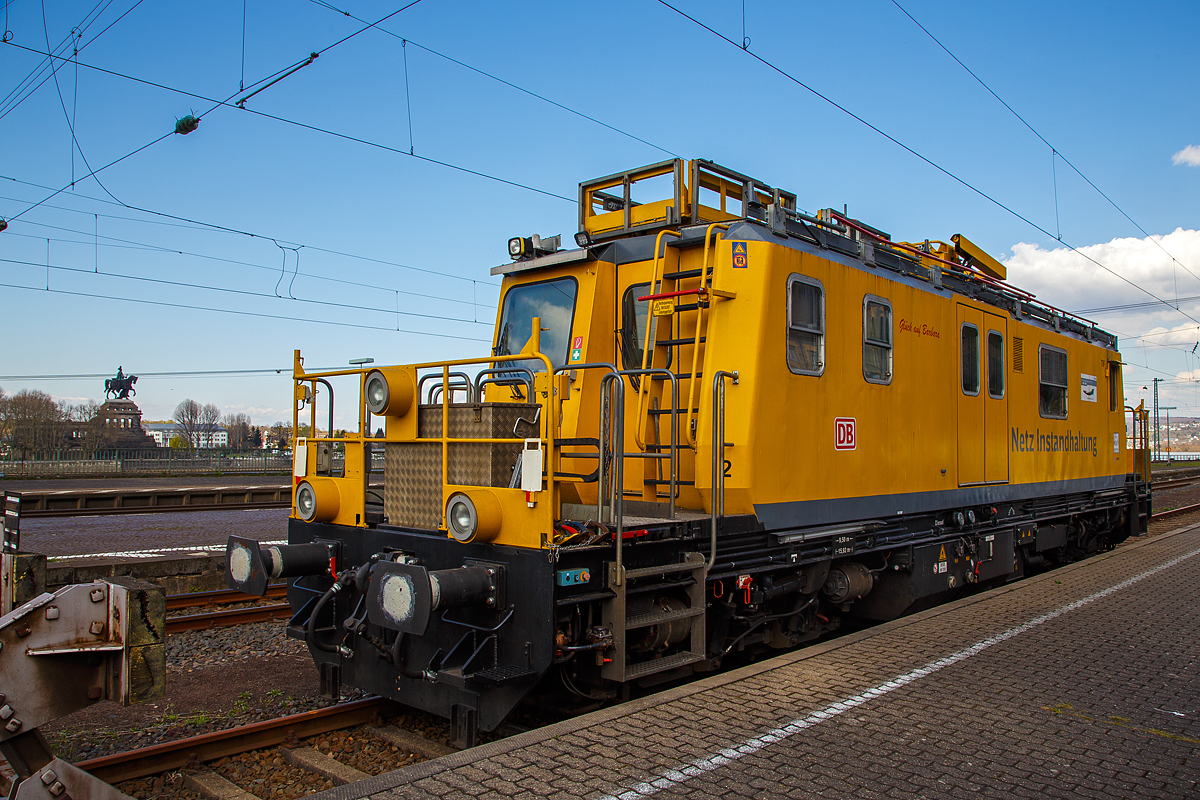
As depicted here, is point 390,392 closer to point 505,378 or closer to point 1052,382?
point 505,378

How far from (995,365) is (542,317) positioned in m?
5.69

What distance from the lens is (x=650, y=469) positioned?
6457 mm

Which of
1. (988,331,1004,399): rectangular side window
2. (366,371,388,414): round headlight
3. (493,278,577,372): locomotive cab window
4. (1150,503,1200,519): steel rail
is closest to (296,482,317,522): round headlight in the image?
(366,371,388,414): round headlight

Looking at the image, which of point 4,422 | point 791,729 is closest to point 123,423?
point 4,422

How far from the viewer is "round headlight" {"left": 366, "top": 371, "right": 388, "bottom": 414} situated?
5.42 meters

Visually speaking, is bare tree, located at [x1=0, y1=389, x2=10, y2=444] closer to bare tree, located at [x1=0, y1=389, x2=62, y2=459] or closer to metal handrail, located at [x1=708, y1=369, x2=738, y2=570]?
bare tree, located at [x1=0, y1=389, x2=62, y2=459]

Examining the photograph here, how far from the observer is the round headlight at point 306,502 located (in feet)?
20.0

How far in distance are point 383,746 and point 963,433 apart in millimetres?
6578

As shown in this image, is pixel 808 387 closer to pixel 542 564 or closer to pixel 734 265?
pixel 734 265

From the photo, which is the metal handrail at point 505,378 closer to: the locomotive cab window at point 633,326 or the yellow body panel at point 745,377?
the yellow body panel at point 745,377

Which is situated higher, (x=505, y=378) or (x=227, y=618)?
(x=505, y=378)

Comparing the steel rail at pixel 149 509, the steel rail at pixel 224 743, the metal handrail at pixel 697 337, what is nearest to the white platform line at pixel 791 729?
the metal handrail at pixel 697 337

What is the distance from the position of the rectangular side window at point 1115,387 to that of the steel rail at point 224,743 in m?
12.8

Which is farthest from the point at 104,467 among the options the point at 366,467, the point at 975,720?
the point at 975,720
